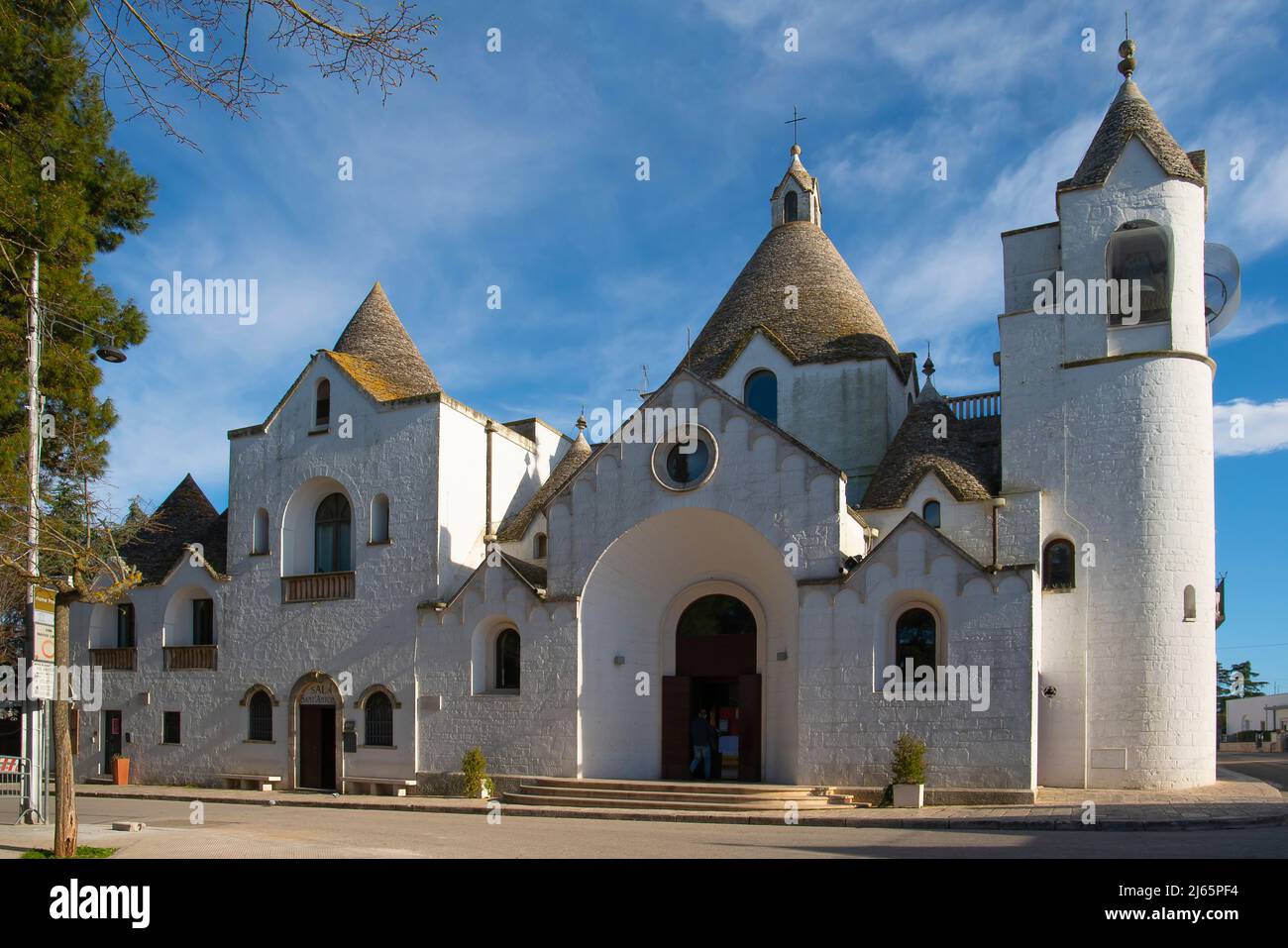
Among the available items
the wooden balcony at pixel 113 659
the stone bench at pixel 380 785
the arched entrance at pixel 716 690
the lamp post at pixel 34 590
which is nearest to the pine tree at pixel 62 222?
the lamp post at pixel 34 590

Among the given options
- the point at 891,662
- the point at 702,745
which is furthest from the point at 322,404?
the point at 891,662

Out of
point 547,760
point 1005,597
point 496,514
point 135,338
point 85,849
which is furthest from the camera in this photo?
point 496,514

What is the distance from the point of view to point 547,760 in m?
25.1

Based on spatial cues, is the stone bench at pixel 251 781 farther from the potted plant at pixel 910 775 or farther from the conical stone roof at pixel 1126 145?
the conical stone roof at pixel 1126 145

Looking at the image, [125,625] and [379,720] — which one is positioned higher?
[125,625]

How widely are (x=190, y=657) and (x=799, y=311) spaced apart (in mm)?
19115

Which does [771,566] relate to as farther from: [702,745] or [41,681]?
[41,681]

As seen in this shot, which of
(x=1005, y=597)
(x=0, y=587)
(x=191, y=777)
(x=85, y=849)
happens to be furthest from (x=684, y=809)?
(x=0, y=587)

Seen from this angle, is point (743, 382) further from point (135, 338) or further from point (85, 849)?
point (85, 849)

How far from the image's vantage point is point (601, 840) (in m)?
16.9

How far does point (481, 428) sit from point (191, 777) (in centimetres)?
1211

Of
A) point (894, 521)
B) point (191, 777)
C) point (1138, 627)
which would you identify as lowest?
point (191, 777)

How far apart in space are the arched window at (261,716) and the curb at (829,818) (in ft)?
10.1

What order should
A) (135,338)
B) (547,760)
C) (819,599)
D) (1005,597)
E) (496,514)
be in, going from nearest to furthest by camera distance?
(1005,597) → (819,599) → (547,760) → (135,338) → (496,514)
